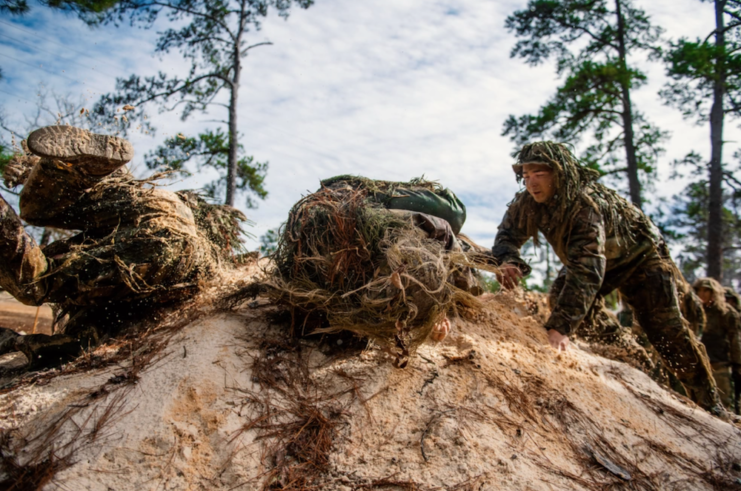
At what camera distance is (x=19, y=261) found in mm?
3002

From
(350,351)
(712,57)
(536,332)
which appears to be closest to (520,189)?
(536,332)

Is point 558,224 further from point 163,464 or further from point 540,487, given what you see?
point 163,464

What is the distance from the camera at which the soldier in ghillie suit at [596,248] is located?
3.87 m

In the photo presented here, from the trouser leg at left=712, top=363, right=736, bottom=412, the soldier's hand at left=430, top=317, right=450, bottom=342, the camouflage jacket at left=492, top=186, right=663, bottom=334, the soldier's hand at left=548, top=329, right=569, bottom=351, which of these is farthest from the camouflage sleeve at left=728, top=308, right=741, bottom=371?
the soldier's hand at left=430, top=317, right=450, bottom=342

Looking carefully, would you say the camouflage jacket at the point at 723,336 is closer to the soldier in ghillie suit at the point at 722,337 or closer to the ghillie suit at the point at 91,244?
the soldier in ghillie suit at the point at 722,337

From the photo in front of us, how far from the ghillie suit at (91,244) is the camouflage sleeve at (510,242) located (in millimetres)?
2635

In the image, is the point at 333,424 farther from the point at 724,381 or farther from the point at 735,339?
the point at 735,339

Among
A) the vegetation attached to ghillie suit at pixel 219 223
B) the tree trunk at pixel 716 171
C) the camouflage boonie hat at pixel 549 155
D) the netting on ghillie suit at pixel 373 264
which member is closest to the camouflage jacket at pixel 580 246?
the camouflage boonie hat at pixel 549 155

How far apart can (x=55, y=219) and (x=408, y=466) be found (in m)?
3.13

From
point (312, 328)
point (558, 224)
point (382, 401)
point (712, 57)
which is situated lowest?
point (382, 401)

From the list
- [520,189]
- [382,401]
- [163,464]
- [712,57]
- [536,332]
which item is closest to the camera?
[163,464]

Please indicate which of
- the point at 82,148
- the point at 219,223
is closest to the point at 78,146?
the point at 82,148

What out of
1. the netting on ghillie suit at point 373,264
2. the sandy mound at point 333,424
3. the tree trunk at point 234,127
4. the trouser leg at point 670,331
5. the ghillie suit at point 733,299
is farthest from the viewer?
the tree trunk at point 234,127

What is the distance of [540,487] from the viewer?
2.49m
